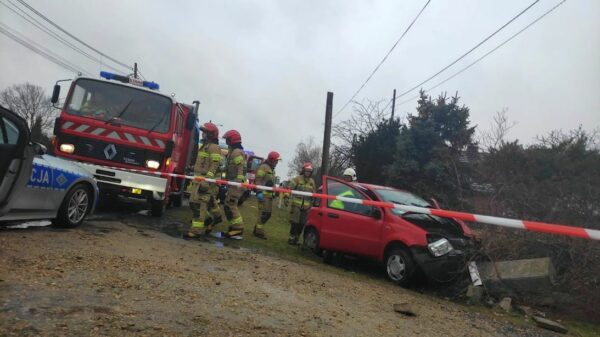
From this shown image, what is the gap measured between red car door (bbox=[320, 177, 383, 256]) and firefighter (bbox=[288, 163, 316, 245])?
4.54 feet

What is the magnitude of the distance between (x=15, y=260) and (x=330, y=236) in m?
4.90

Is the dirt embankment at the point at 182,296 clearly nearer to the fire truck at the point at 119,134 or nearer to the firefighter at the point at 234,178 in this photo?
the firefighter at the point at 234,178

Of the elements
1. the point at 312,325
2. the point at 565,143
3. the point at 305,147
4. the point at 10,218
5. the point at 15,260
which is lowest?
the point at 312,325

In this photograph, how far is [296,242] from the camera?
10336mm

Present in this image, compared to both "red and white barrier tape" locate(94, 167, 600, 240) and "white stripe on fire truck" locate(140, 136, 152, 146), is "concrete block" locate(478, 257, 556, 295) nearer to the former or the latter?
"red and white barrier tape" locate(94, 167, 600, 240)

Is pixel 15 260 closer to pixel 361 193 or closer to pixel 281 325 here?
pixel 281 325

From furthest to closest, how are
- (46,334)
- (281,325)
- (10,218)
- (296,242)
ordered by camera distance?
(296,242) → (10,218) → (281,325) → (46,334)

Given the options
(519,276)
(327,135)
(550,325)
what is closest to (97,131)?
(519,276)

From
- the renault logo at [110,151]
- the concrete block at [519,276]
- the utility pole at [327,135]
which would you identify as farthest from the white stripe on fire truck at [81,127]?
the utility pole at [327,135]

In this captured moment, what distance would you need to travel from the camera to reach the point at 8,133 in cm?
551

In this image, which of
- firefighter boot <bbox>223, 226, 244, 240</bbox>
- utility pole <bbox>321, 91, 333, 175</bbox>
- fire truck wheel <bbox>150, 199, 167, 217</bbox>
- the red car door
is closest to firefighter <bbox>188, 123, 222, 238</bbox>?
firefighter boot <bbox>223, 226, 244, 240</bbox>

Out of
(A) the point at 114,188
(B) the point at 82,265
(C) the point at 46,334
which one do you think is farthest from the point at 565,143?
(C) the point at 46,334

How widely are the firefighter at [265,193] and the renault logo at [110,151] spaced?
119 inches

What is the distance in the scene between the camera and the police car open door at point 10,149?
17.8 ft
